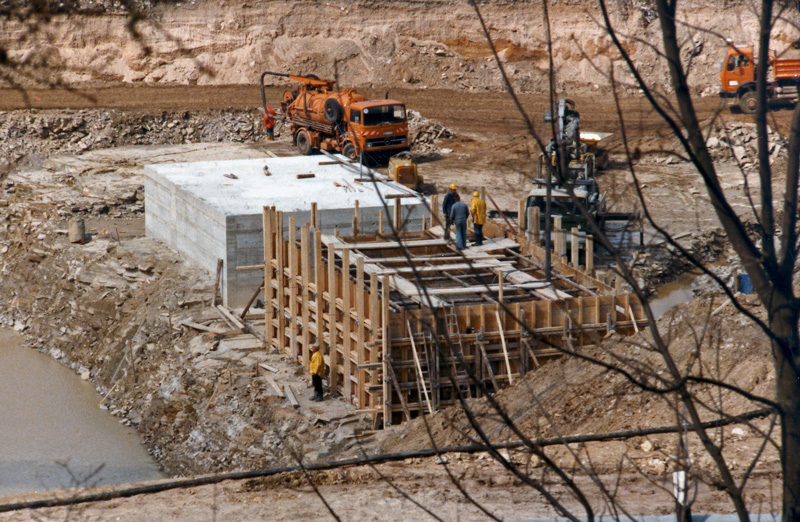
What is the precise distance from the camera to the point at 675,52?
4527mm

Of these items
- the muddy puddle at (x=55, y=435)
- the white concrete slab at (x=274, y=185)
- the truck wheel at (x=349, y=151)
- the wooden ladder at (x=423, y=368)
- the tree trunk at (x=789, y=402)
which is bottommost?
the muddy puddle at (x=55, y=435)

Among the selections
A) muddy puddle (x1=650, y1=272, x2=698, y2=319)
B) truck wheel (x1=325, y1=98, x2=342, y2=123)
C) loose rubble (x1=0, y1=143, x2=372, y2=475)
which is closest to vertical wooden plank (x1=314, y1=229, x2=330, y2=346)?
loose rubble (x1=0, y1=143, x2=372, y2=475)

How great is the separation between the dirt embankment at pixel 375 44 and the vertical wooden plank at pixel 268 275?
25.0m

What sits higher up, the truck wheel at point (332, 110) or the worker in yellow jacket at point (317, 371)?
the truck wheel at point (332, 110)

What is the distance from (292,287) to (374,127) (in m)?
12.5

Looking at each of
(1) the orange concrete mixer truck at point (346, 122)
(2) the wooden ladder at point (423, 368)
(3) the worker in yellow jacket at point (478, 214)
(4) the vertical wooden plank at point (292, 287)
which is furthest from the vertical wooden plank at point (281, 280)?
(1) the orange concrete mixer truck at point (346, 122)

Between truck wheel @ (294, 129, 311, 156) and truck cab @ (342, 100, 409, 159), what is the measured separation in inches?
90.9

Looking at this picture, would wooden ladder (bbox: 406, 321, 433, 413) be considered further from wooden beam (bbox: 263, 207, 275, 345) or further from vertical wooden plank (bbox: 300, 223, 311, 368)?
wooden beam (bbox: 263, 207, 275, 345)

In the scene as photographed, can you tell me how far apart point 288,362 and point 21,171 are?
1969cm

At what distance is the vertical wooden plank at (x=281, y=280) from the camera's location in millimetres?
18688

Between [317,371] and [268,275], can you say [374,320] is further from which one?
[268,275]

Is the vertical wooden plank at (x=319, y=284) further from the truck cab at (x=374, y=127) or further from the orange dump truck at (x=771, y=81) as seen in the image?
the orange dump truck at (x=771, y=81)

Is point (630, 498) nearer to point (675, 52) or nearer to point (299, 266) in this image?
point (675, 52)

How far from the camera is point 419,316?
569 inches
